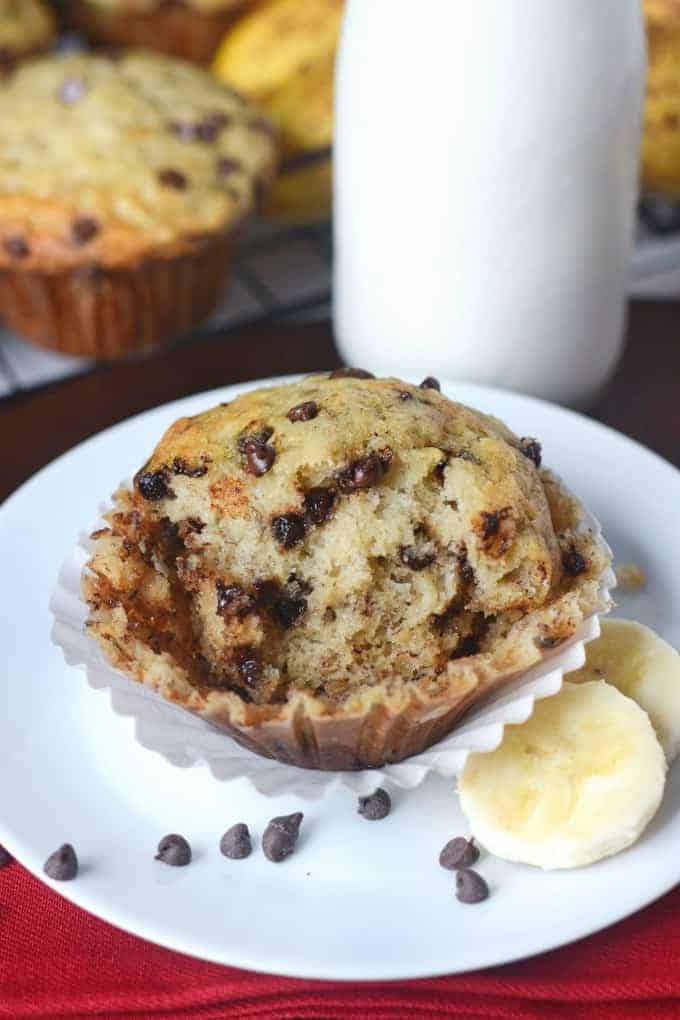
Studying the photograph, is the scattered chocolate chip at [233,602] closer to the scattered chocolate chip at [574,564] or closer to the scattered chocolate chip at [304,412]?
the scattered chocolate chip at [304,412]

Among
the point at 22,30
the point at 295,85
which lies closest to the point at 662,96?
the point at 295,85

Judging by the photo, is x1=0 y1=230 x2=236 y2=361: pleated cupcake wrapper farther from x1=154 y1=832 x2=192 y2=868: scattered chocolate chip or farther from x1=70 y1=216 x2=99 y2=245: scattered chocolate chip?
x1=154 y1=832 x2=192 y2=868: scattered chocolate chip

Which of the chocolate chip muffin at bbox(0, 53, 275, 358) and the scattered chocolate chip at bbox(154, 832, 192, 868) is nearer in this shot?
the scattered chocolate chip at bbox(154, 832, 192, 868)

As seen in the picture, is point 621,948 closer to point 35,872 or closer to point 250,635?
point 250,635

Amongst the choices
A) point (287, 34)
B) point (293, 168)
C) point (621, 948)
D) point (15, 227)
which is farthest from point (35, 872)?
point (287, 34)

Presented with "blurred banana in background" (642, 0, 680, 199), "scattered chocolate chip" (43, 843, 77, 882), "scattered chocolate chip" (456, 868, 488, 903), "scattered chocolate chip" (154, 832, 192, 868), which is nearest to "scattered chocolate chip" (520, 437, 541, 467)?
"scattered chocolate chip" (456, 868, 488, 903)

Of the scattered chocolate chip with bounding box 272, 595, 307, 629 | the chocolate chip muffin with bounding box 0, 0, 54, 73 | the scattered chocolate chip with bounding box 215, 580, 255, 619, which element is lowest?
the scattered chocolate chip with bounding box 272, 595, 307, 629
